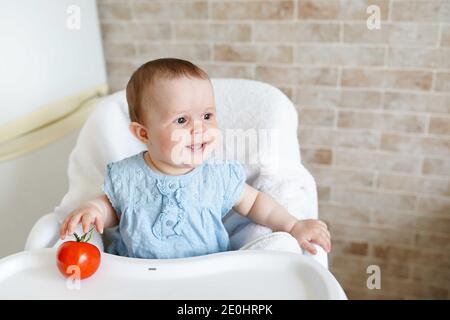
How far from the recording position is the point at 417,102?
1.69 m

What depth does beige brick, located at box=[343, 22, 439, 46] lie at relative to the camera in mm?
1605

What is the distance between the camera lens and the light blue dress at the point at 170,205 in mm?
1132

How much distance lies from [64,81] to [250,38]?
0.63m

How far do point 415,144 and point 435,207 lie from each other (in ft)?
0.78

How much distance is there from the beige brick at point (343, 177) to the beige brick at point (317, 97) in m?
0.24

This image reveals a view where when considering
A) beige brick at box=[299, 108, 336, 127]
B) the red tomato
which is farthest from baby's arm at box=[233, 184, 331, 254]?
beige brick at box=[299, 108, 336, 127]

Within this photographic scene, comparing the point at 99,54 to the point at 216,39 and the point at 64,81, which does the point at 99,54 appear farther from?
the point at 216,39

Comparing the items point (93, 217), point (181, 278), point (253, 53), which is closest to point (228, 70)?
point (253, 53)

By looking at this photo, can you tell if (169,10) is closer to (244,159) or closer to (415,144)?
(244,159)

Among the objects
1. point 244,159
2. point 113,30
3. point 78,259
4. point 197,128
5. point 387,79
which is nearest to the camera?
point 78,259

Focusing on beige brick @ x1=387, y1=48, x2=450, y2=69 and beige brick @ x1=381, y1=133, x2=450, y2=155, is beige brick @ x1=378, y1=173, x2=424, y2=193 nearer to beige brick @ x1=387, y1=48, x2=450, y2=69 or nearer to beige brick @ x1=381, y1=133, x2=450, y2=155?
beige brick @ x1=381, y1=133, x2=450, y2=155

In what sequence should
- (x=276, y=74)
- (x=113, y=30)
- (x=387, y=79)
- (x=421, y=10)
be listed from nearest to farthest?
(x=421, y=10), (x=387, y=79), (x=276, y=74), (x=113, y=30)

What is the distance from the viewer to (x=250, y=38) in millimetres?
1768

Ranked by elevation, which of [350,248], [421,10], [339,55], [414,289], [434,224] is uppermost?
[421,10]
